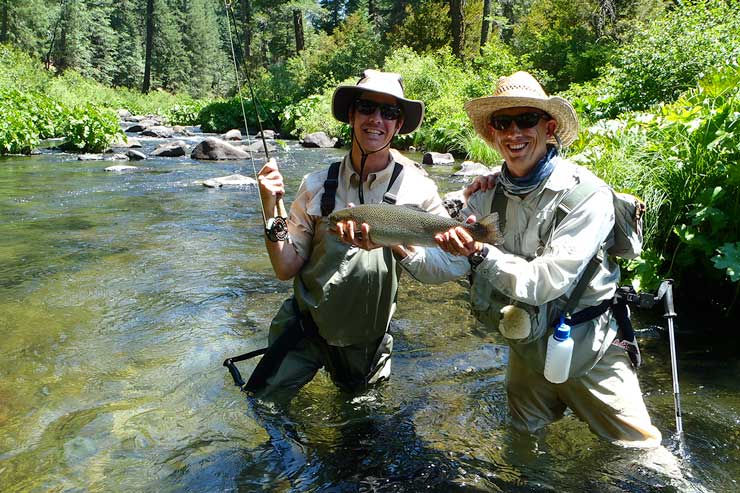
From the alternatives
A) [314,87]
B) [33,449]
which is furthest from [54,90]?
[33,449]

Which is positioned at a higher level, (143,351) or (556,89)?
(556,89)

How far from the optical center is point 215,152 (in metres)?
21.6

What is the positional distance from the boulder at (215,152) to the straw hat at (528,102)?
63.1 ft

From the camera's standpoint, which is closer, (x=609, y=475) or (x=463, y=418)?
(x=609, y=475)

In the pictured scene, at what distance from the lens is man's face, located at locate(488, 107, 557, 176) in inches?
123

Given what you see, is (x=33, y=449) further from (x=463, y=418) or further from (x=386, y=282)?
(x=463, y=418)

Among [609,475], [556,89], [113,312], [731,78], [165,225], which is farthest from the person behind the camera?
[556,89]

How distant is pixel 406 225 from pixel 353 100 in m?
1.05

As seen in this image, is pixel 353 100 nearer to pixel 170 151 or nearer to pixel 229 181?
pixel 229 181

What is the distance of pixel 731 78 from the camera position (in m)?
6.41

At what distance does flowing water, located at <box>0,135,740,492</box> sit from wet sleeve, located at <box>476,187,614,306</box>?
1.29 metres

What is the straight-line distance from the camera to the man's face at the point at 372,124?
3.52 metres

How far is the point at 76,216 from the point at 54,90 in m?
31.7

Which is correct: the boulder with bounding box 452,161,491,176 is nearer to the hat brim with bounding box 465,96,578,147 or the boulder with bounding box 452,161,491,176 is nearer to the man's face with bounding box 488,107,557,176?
the hat brim with bounding box 465,96,578,147
